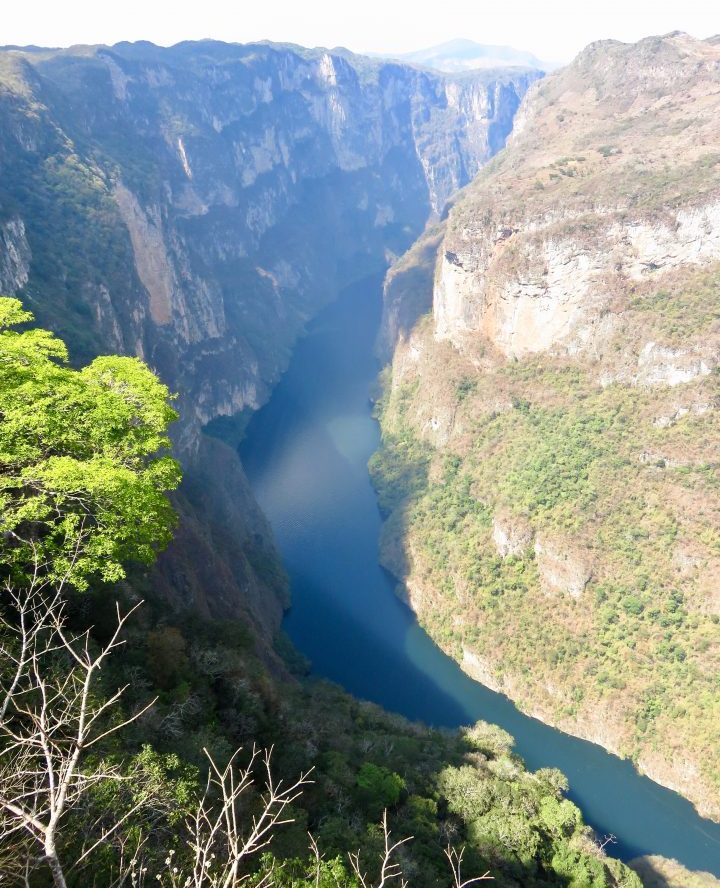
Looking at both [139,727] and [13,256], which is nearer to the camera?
[139,727]

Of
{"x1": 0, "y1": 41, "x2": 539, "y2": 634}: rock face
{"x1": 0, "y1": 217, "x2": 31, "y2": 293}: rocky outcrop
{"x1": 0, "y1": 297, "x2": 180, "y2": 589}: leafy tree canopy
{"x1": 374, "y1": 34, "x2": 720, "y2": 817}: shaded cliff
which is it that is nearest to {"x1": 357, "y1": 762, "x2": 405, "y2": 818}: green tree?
{"x1": 0, "y1": 297, "x2": 180, "y2": 589}: leafy tree canopy

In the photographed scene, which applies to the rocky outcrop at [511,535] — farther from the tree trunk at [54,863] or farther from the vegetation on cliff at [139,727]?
the tree trunk at [54,863]

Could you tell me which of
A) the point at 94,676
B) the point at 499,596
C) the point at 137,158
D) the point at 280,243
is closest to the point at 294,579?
the point at 499,596

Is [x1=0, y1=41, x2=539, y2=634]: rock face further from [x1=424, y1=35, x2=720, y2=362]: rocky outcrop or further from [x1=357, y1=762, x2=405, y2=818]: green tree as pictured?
[x1=424, y1=35, x2=720, y2=362]: rocky outcrop

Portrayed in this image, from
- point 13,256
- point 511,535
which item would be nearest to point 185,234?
point 13,256

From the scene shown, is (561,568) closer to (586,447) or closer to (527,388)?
(586,447)

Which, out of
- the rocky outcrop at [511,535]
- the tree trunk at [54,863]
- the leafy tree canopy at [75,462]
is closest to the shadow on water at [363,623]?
the rocky outcrop at [511,535]

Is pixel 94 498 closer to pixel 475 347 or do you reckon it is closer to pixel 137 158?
pixel 475 347
